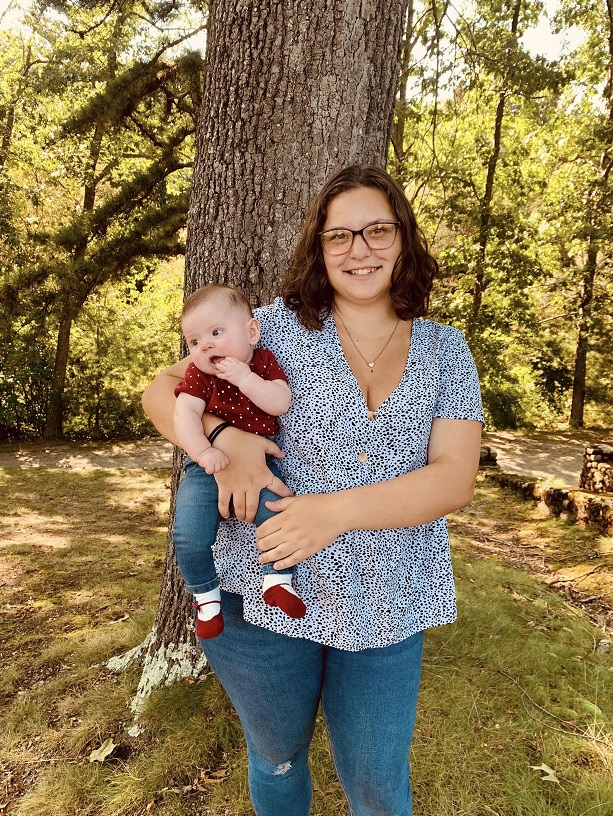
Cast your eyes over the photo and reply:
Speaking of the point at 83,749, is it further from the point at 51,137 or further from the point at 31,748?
the point at 51,137

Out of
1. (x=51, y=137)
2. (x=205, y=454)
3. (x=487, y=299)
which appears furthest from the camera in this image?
(x=487, y=299)

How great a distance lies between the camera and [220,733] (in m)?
2.29

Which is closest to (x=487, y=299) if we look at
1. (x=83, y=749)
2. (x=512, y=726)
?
A: (x=512, y=726)

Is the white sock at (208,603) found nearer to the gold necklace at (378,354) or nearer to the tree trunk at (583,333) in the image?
the gold necklace at (378,354)

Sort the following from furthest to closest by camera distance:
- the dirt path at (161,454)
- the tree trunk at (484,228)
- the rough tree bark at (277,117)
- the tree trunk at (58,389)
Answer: the tree trunk at (58,389) < the tree trunk at (484,228) < the dirt path at (161,454) < the rough tree bark at (277,117)

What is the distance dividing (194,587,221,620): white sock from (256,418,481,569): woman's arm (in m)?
0.20

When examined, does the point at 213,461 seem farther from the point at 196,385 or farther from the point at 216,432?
the point at 196,385

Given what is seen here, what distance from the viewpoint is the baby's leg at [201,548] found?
4.54 ft

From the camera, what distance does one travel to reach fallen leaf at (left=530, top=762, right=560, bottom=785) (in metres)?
2.13

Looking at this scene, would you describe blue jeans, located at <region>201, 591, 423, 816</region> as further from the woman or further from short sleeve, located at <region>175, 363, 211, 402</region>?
short sleeve, located at <region>175, 363, 211, 402</region>

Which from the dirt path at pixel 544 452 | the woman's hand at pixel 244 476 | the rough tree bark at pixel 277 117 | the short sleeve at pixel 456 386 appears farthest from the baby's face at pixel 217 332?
the dirt path at pixel 544 452

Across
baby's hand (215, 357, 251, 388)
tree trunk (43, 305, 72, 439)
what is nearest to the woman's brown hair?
baby's hand (215, 357, 251, 388)

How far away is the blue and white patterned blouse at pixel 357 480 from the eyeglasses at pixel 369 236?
0.74 ft

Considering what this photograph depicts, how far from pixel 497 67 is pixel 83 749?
6.30 metres
